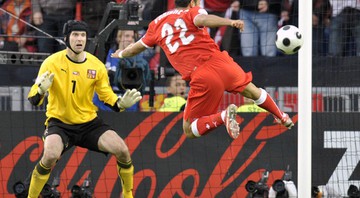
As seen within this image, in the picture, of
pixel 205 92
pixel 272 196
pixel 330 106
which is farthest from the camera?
pixel 330 106

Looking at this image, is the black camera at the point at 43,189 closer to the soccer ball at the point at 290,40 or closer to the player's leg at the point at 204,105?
the player's leg at the point at 204,105

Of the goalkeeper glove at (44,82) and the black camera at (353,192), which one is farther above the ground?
the goalkeeper glove at (44,82)

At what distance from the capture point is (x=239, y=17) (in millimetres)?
15312

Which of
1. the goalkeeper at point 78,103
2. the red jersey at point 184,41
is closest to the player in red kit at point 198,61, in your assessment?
the red jersey at point 184,41

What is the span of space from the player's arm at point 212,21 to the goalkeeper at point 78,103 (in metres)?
1.21

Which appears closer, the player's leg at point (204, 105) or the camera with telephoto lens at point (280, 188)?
the player's leg at point (204, 105)

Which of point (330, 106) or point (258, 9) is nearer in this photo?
point (330, 106)

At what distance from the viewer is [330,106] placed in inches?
566

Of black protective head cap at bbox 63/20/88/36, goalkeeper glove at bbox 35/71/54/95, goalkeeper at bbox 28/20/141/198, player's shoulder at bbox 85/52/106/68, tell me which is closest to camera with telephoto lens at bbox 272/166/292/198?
goalkeeper at bbox 28/20/141/198

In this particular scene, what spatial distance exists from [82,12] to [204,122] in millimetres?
4111

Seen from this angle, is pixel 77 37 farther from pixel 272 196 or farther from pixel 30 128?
pixel 272 196

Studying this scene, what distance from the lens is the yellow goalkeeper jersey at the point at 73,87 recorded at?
12.3 meters

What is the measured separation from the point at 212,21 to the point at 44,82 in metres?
1.98

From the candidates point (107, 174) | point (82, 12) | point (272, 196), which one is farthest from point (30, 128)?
point (272, 196)
